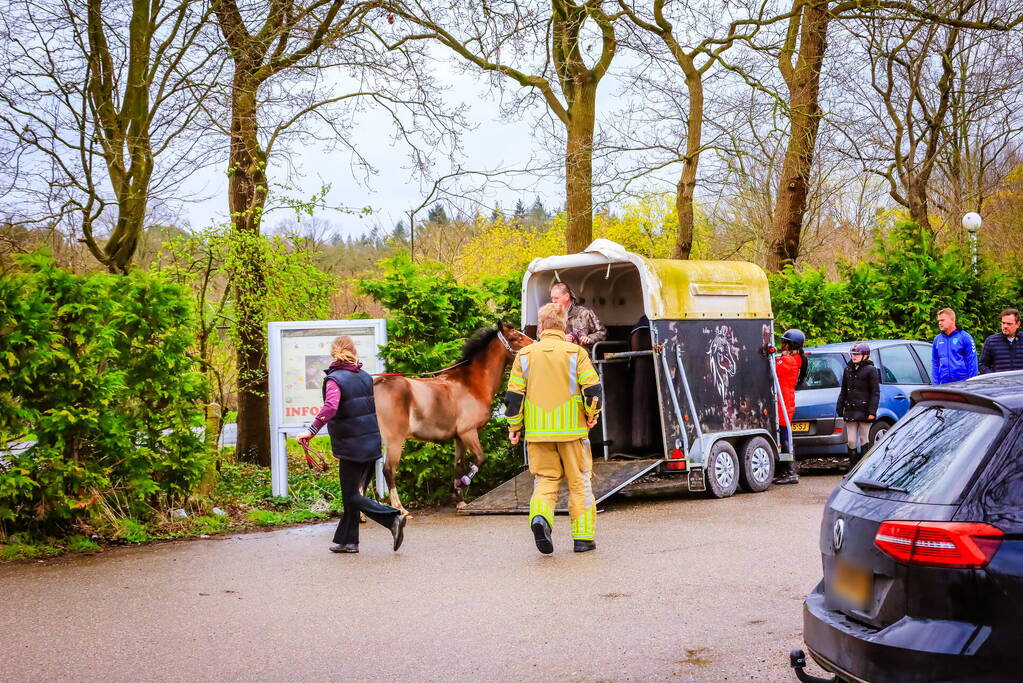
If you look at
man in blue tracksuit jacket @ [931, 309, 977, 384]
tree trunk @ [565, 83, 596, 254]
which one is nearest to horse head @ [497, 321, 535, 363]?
man in blue tracksuit jacket @ [931, 309, 977, 384]

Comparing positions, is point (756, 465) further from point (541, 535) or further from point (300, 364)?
point (300, 364)

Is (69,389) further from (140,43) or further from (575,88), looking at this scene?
(575,88)

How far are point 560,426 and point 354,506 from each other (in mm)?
2009

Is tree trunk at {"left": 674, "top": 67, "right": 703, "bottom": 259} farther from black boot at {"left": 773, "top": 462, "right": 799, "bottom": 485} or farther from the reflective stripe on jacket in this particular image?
the reflective stripe on jacket

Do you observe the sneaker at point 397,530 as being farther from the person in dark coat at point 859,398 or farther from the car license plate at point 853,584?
the person in dark coat at point 859,398

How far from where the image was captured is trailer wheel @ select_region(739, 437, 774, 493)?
12.2 metres

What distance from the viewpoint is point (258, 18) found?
1449 centimetres

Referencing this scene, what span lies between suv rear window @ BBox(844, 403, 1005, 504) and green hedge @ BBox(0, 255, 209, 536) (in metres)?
7.45

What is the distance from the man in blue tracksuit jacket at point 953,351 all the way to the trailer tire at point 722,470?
3.37 m

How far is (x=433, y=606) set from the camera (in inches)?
282

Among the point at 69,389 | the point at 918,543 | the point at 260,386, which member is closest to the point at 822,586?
the point at 918,543

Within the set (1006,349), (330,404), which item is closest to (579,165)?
(1006,349)

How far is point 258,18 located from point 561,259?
583 centimetres

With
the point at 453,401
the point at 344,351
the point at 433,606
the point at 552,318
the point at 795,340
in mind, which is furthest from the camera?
the point at 795,340
